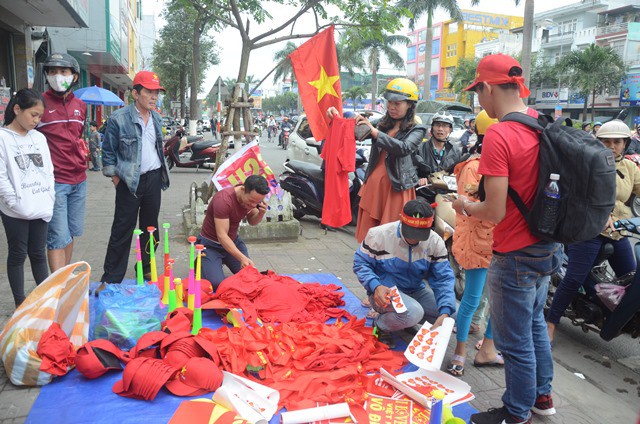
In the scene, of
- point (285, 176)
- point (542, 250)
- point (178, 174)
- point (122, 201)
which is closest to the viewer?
point (542, 250)

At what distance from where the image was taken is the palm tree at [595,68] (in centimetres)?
3012

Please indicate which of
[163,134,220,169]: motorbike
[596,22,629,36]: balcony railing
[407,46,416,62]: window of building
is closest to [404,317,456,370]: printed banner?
[163,134,220,169]: motorbike

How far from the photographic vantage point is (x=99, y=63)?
1661 centimetres

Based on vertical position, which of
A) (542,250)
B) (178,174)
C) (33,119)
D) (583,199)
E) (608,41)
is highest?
(608,41)

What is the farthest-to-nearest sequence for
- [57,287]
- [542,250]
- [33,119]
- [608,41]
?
[608,41] < [33,119] < [57,287] < [542,250]

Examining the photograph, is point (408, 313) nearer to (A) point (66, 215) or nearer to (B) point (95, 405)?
(B) point (95, 405)

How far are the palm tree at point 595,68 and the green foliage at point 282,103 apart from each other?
53.5 meters

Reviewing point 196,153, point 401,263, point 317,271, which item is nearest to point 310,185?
point 317,271

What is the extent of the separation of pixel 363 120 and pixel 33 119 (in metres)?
2.34

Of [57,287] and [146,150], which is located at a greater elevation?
[146,150]

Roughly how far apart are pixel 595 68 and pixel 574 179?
33.2 metres

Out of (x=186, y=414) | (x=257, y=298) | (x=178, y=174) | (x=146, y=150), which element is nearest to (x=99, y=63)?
(x=178, y=174)

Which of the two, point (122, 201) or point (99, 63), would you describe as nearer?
point (122, 201)

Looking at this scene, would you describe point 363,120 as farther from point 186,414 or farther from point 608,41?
point 608,41
